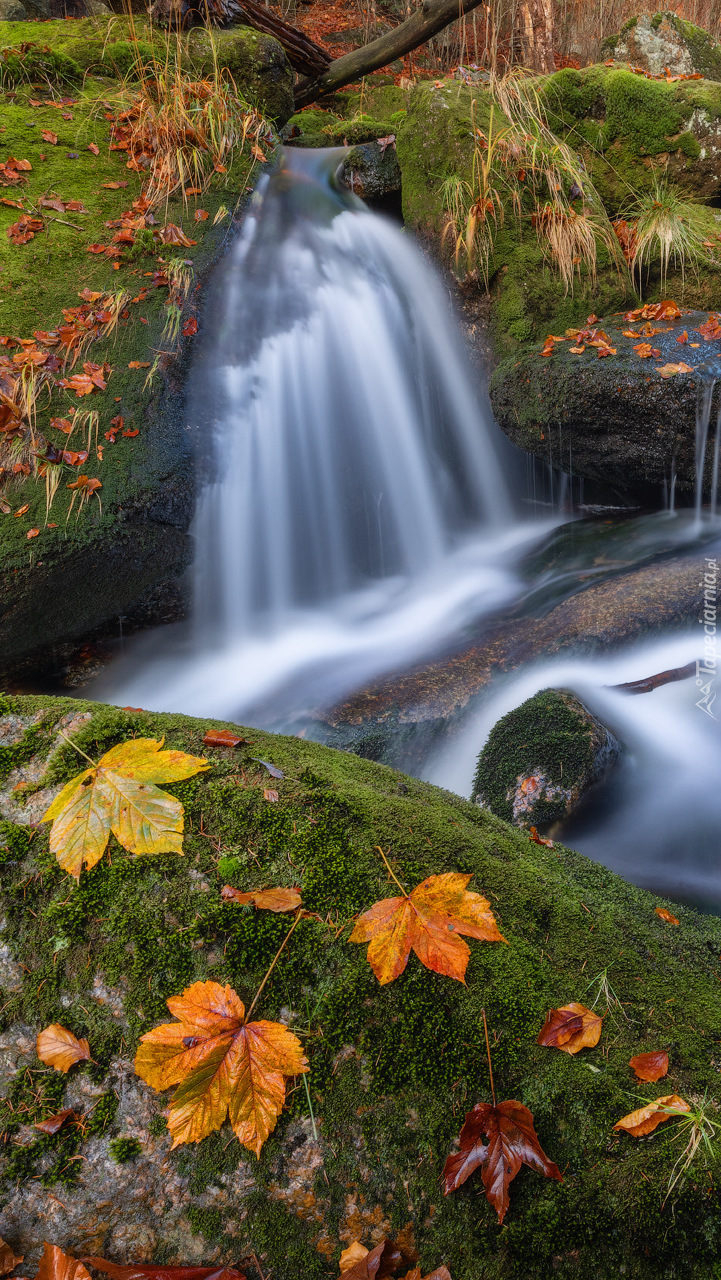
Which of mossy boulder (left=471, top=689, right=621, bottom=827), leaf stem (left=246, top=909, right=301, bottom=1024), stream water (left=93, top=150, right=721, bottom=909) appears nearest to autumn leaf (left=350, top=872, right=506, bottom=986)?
leaf stem (left=246, top=909, right=301, bottom=1024)

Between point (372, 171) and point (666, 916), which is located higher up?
point (372, 171)

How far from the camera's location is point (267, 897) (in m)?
1.26

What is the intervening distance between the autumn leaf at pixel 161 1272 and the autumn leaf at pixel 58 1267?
2 cm

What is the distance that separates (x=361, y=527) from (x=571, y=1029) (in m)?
4.86

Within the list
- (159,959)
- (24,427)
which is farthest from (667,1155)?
(24,427)

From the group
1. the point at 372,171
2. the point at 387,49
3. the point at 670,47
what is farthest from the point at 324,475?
the point at 670,47

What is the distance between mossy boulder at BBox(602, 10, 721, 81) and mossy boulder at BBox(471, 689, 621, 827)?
9.46 meters

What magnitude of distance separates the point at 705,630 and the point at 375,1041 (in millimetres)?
3780

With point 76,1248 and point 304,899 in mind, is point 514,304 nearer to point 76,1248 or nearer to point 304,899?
point 304,899

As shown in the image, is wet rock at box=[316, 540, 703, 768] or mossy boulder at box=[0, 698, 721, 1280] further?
wet rock at box=[316, 540, 703, 768]

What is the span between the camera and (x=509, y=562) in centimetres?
557

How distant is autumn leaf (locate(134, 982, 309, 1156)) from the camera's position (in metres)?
1.06

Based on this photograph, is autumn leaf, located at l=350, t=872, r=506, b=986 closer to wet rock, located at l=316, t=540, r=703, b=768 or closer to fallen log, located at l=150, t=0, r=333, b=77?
wet rock, located at l=316, t=540, r=703, b=768

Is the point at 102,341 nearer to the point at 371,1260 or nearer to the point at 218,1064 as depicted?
the point at 218,1064
